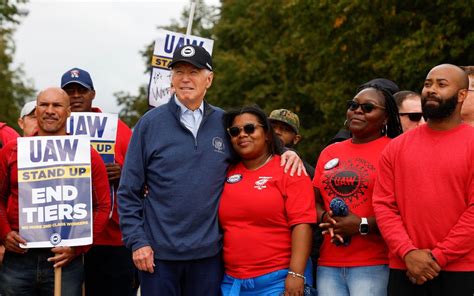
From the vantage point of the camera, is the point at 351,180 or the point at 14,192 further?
the point at 14,192

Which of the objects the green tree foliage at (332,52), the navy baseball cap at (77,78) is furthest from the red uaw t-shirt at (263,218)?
the green tree foliage at (332,52)

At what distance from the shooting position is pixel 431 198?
547cm

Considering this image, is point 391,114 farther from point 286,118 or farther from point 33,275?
point 33,275

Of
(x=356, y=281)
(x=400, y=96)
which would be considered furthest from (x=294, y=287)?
(x=400, y=96)

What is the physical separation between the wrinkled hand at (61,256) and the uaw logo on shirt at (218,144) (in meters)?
1.49

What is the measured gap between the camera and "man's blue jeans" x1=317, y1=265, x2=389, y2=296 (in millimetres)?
5871

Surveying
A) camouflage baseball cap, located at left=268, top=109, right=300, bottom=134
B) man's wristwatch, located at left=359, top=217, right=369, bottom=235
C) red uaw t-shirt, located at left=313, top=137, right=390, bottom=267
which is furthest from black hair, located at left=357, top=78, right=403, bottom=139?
camouflage baseball cap, located at left=268, top=109, right=300, bottom=134

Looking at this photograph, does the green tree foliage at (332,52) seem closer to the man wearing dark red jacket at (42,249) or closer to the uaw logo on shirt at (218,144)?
the man wearing dark red jacket at (42,249)

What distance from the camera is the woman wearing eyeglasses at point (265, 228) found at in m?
6.02

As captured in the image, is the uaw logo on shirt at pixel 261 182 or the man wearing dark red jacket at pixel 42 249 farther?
the man wearing dark red jacket at pixel 42 249

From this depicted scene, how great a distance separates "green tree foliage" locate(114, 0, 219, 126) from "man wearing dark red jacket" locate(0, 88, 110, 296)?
39312 mm

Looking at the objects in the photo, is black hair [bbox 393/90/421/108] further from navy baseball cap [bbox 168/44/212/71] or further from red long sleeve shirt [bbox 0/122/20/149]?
red long sleeve shirt [bbox 0/122/20/149]

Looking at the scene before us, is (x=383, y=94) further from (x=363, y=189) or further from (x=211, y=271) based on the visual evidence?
(x=211, y=271)

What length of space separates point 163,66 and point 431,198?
5212 mm
